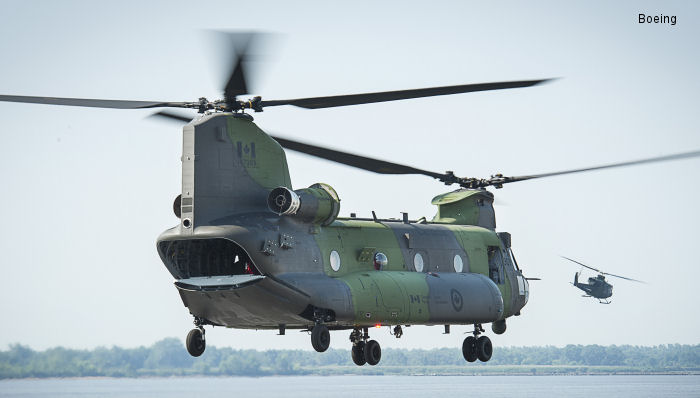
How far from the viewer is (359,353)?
29812mm

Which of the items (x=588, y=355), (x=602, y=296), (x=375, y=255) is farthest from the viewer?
(x=588, y=355)

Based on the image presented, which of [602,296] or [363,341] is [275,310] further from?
[602,296]

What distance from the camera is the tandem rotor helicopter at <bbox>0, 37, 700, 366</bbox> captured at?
82.0ft

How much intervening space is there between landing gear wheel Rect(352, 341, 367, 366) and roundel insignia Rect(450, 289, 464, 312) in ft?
9.26

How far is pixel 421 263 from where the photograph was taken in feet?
99.3

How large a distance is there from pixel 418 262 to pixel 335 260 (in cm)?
374

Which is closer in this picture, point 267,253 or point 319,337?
point 267,253

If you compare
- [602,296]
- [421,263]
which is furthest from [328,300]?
[602,296]

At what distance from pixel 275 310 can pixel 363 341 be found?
513 centimetres

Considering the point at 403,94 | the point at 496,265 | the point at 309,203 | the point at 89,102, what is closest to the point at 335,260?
the point at 309,203

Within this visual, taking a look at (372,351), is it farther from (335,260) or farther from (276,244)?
(276,244)

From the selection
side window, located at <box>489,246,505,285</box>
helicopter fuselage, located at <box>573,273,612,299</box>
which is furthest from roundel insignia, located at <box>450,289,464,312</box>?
helicopter fuselage, located at <box>573,273,612,299</box>

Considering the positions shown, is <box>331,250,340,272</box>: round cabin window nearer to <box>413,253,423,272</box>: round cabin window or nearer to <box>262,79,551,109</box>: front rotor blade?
<box>413,253,423,272</box>: round cabin window

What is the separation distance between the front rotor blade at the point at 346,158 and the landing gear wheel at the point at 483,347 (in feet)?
18.9
